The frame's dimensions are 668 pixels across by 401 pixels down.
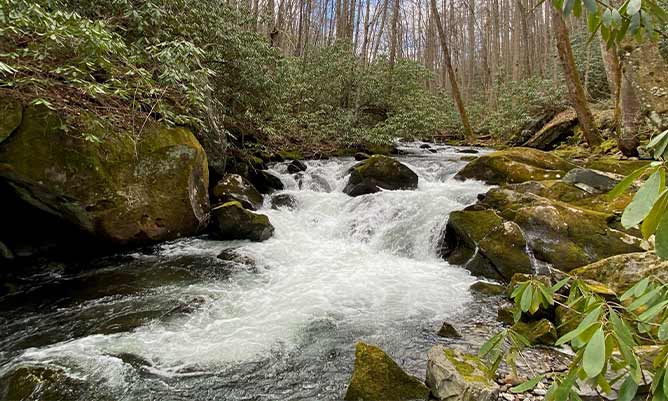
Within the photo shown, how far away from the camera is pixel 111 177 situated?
5.61m

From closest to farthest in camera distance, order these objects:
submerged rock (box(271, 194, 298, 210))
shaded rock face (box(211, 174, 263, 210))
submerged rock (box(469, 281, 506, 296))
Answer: submerged rock (box(469, 281, 506, 296)) < shaded rock face (box(211, 174, 263, 210)) < submerged rock (box(271, 194, 298, 210))

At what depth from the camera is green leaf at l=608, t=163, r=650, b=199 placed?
0.79m

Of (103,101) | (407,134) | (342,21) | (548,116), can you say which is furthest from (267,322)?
(342,21)

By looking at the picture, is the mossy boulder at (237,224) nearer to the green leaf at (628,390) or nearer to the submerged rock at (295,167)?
the submerged rock at (295,167)

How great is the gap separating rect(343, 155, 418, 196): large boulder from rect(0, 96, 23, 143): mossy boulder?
6.44 metres

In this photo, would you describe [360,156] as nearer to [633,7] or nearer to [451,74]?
[451,74]

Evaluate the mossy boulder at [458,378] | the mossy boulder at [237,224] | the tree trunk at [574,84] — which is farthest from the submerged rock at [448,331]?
the tree trunk at [574,84]

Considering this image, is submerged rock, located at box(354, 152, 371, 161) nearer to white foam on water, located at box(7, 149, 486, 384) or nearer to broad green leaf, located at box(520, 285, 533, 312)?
white foam on water, located at box(7, 149, 486, 384)

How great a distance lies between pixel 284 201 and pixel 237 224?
218cm

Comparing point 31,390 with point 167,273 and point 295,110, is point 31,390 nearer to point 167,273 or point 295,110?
point 167,273

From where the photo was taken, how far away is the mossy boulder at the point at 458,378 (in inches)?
103

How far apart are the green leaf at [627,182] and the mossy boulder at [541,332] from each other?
3174mm

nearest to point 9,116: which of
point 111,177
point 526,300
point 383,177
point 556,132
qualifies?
point 111,177

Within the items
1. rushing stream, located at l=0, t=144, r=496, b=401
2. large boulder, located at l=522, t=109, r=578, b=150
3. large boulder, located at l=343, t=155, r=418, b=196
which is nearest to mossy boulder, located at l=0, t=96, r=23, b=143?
rushing stream, located at l=0, t=144, r=496, b=401
